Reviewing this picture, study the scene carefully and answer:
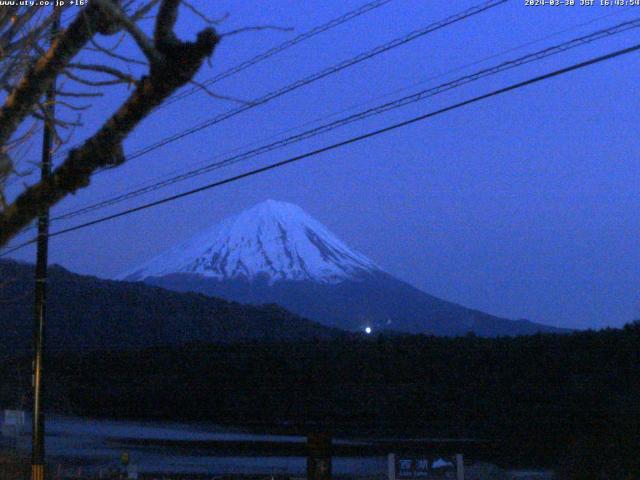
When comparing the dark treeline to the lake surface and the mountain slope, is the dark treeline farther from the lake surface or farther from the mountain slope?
the mountain slope

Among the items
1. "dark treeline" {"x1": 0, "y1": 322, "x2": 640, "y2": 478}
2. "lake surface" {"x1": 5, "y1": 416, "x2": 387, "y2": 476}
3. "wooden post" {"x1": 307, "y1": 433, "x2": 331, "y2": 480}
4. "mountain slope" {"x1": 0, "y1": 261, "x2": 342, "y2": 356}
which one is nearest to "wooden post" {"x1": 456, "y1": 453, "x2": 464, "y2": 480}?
"wooden post" {"x1": 307, "y1": 433, "x2": 331, "y2": 480}

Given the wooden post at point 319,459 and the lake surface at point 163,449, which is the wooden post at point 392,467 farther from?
the lake surface at point 163,449

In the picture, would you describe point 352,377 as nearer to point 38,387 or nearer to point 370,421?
point 370,421

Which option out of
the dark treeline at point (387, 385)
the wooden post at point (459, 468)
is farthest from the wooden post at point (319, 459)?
the dark treeline at point (387, 385)

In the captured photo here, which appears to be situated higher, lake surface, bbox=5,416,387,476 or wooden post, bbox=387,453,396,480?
wooden post, bbox=387,453,396,480

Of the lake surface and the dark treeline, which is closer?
the lake surface

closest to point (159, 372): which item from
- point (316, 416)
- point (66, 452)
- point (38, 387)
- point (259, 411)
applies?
point (259, 411)
